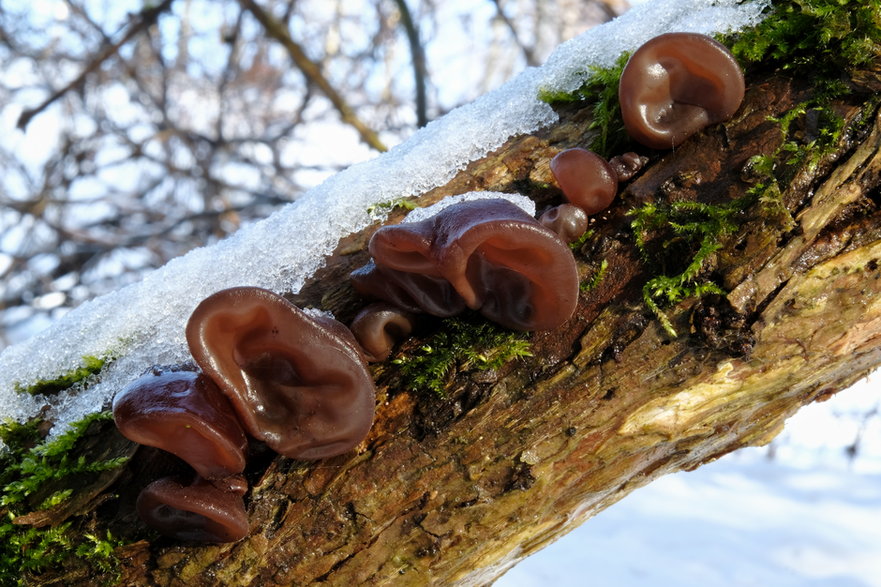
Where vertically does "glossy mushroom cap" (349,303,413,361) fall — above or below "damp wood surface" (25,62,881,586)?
above

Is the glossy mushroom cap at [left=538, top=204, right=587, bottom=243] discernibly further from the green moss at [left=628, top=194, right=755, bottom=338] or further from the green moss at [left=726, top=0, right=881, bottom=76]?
the green moss at [left=726, top=0, right=881, bottom=76]

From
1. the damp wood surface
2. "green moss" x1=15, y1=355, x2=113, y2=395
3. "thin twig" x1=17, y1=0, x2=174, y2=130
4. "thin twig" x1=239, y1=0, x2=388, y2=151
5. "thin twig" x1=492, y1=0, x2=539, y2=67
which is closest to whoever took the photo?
the damp wood surface

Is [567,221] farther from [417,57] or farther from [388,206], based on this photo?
[417,57]

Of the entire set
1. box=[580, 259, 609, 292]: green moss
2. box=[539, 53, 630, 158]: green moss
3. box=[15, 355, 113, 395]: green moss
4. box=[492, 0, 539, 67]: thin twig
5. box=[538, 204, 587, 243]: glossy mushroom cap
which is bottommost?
box=[580, 259, 609, 292]: green moss

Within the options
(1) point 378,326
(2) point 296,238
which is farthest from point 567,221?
(2) point 296,238

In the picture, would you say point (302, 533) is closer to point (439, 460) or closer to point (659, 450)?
point (439, 460)

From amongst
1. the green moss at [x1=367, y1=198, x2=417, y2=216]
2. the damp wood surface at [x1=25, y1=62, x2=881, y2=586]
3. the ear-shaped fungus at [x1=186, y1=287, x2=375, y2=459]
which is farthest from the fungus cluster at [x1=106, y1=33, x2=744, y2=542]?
the green moss at [x1=367, y1=198, x2=417, y2=216]

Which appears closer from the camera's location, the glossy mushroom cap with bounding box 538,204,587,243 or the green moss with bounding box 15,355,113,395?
the glossy mushroom cap with bounding box 538,204,587,243
